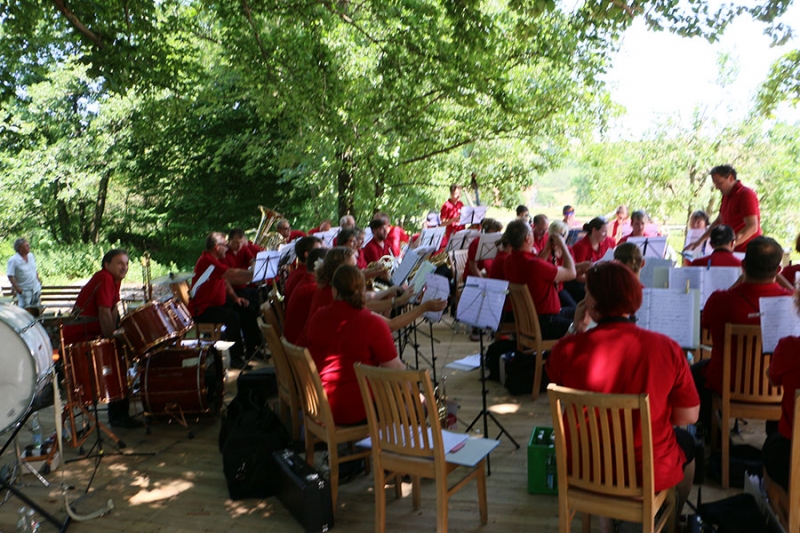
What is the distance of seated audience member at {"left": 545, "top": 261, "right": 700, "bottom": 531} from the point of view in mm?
2668

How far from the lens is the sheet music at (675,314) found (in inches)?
136

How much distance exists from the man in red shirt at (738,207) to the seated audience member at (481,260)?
88.1 inches

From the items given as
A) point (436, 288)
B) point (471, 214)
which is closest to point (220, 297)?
point (436, 288)

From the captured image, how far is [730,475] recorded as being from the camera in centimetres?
388

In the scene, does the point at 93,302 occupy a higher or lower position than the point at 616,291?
lower

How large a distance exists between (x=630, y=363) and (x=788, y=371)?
0.76 meters

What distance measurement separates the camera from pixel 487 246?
766cm

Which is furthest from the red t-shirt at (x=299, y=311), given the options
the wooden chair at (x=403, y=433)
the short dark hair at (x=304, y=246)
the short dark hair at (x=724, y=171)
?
the short dark hair at (x=724, y=171)

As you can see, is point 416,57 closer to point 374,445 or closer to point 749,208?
point 749,208

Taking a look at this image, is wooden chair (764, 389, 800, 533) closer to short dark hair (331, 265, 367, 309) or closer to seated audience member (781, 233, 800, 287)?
short dark hair (331, 265, 367, 309)

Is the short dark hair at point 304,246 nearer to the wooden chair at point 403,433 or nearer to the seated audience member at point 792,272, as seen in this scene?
the wooden chair at point 403,433

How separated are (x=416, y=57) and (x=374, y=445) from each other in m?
7.50

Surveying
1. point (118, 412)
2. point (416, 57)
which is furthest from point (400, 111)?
point (118, 412)

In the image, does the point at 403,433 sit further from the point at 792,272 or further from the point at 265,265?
the point at 265,265
